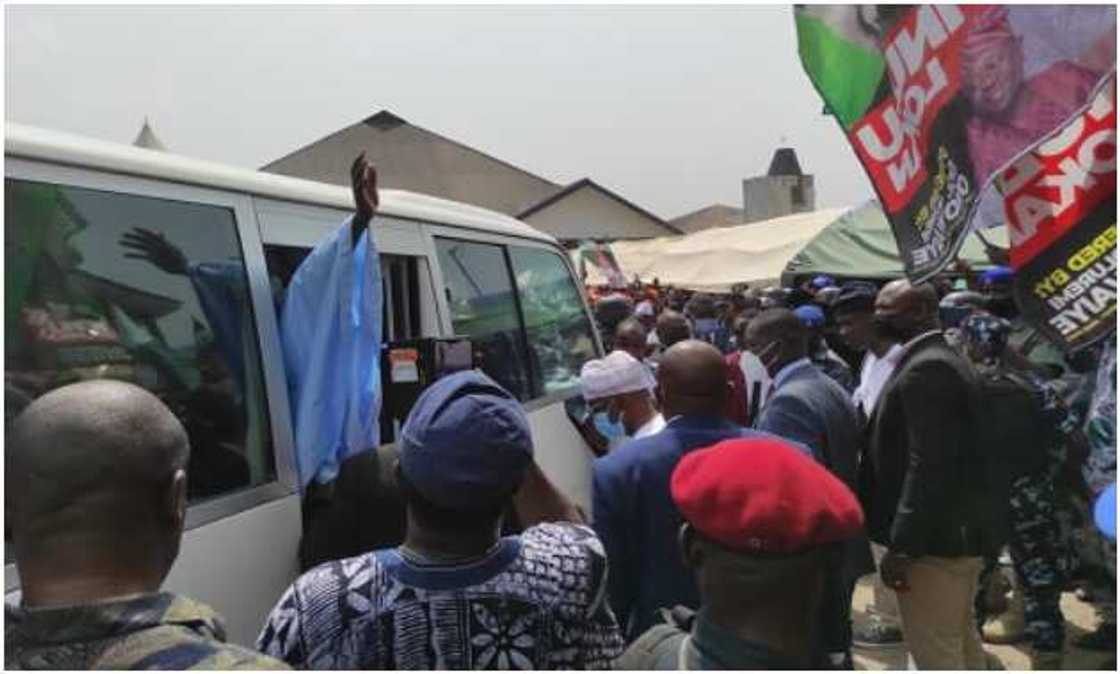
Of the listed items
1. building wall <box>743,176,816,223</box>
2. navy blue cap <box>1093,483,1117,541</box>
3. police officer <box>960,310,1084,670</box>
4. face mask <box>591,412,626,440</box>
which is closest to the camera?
navy blue cap <box>1093,483,1117,541</box>

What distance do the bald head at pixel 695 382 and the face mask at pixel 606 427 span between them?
1.63 m

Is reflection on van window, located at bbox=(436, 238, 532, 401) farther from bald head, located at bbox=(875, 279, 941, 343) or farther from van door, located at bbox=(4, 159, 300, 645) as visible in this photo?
bald head, located at bbox=(875, 279, 941, 343)

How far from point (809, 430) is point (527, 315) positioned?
5.35 feet

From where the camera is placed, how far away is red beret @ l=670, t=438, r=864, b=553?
1509 mm

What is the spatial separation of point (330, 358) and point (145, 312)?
20.3 inches

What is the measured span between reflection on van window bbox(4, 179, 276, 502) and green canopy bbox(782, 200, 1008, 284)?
32.1ft

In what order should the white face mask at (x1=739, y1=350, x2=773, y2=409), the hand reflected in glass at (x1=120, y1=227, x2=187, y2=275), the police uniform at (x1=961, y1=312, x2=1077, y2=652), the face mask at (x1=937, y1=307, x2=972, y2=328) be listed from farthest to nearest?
the face mask at (x1=937, y1=307, x2=972, y2=328) < the white face mask at (x1=739, y1=350, x2=773, y2=409) < the police uniform at (x1=961, y1=312, x2=1077, y2=652) < the hand reflected in glass at (x1=120, y1=227, x2=187, y2=275)

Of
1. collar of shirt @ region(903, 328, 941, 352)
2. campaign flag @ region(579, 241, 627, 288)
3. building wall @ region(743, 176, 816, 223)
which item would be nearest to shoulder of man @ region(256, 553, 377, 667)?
collar of shirt @ region(903, 328, 941, 352)

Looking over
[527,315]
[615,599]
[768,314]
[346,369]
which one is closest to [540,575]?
[615,599]

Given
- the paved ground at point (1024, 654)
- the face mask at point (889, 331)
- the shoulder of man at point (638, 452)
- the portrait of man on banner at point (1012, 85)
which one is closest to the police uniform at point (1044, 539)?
the paved ground at point (1024, 654)

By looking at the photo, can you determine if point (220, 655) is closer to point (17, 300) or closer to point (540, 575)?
point (540, 575)

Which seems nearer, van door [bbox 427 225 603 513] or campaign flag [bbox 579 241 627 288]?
van door [bbox 427 225 603 513]

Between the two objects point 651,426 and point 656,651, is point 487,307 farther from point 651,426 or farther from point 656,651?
point 656,651

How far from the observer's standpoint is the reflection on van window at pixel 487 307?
4.13 metres
